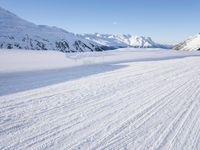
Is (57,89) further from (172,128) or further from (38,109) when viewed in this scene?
(172,128)

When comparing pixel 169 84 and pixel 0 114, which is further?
pixel 169 84

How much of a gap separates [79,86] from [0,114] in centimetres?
431

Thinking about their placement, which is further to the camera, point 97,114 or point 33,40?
point 33,40

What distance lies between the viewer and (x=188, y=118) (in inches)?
279

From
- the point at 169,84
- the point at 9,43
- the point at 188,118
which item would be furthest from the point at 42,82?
the point at 9,43

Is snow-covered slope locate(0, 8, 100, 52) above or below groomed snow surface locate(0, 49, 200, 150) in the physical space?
below

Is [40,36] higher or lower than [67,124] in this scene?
lower

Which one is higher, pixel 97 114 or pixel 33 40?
pixel 97 114

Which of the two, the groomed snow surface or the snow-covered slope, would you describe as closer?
the groomed snow surface

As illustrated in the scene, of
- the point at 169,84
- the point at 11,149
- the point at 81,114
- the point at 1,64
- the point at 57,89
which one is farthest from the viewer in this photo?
the point at 1,64

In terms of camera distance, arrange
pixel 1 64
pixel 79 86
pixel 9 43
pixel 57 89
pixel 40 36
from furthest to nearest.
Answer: pixel 40 36 < pixel 9 43 < pixel 1 64 < pixel 79 86 < pixel 57 89

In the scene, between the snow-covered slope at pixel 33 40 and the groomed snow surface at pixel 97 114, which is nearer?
the groomed snow surface at pixel 97 114

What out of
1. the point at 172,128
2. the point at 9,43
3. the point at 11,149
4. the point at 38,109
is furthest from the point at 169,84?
the point at 9,43

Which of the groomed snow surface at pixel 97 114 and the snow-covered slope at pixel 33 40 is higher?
the groomed snow surface at pixel 97 114
